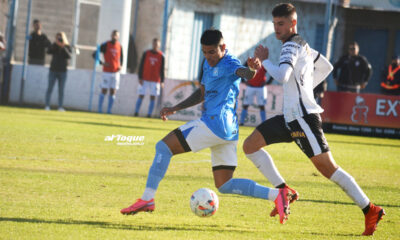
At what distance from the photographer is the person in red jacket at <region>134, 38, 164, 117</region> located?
2086cm

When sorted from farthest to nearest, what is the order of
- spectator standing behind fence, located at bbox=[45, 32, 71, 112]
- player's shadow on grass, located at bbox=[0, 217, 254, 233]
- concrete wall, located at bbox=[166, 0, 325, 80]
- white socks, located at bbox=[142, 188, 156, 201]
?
1. concrete wall, located at bbox=[166, 0, 325, 80]
2. spectator standing behind fence, located at bbox=[45, 32, 71, 112]
3. white socks, located at bbox=[142, 188, 156, 201]
4. player's shadow on grass, located at bbox=[0, 217, 254, 233]

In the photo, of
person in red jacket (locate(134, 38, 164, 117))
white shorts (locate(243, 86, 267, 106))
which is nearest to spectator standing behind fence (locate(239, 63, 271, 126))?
white shorts (locate(243, 86, 267, 106))

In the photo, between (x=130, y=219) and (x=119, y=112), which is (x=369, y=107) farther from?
(x=130, y=219)

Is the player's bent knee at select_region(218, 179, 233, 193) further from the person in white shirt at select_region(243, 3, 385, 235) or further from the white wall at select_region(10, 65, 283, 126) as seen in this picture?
the white wall at select_region(10, 65, 283, 126)

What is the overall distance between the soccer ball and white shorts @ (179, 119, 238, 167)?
14.3 inches

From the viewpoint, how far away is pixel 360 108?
66.7 ft

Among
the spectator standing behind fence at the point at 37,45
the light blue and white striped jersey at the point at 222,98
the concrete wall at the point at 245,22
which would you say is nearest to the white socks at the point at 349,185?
the light blue and white striped jersey at the point at 222,98

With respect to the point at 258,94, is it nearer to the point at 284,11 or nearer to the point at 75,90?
the point at 75,90

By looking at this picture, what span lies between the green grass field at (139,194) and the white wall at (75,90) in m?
7.33

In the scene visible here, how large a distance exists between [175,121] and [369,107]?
567 centimetres

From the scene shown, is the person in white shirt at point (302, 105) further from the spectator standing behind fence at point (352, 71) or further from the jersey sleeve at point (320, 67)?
the spectator standing behind fence at point (352, 71)

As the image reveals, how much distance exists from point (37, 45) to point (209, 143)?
53.4 ft

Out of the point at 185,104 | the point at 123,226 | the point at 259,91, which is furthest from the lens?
the point at 259,91

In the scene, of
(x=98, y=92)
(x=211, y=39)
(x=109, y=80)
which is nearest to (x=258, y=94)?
(x=109, y=80)
